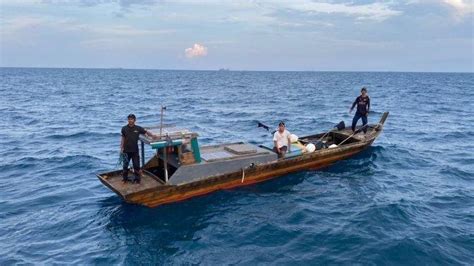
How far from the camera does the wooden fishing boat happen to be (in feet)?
43.9

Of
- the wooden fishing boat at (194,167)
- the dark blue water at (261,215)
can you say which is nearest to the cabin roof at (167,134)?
the wooden fishing boat at (194,167)

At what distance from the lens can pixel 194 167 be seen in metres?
14.0

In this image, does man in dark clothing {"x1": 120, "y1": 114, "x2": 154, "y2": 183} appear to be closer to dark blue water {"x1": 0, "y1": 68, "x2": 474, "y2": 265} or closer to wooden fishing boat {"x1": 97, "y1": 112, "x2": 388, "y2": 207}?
wooden fishing boat {"x1": 97, "y1": 112, "x2": 388, "y2": 207}

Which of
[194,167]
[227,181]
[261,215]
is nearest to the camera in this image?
[261,215]

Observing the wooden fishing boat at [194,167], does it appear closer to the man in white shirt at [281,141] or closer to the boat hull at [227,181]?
the boat hull at [227,181]

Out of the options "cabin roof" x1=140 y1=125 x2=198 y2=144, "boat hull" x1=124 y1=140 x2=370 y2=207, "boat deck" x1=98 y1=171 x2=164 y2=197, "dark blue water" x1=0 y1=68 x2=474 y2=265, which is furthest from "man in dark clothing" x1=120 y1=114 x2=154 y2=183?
"dark blue water" x1=0 y1=68 x2=474 y2=265

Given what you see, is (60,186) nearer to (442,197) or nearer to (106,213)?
(106,213)

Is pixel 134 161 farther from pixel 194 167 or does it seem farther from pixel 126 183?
pixel 194 167

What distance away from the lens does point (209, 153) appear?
50.8ft

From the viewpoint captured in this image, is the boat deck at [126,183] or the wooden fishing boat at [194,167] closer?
the boat deck at [126,183]

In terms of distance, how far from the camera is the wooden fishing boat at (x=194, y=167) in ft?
43.9

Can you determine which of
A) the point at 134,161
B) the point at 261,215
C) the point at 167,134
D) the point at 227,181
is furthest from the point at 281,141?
the point at 134,161

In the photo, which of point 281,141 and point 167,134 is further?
point 281,141

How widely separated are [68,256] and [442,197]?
1291cm
